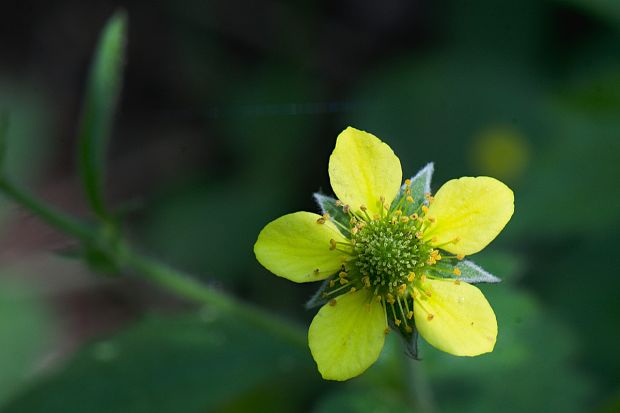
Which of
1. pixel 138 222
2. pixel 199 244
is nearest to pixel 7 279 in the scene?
pixel 138 222

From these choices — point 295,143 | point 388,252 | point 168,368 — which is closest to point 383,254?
point 388,252

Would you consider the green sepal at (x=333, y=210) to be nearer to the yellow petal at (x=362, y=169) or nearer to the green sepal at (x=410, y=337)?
the yellow petal at (x=362, y=169)

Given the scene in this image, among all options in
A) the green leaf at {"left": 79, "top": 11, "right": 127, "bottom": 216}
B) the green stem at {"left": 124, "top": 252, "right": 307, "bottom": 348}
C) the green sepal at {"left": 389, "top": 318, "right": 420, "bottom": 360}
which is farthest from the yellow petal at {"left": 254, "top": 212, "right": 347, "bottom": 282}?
the green leaf at {"left": 79, "top": 11, "right": 127, "bottom": 216}

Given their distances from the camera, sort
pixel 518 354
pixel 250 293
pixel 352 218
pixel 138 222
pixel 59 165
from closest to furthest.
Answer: pixel 352 218, pixel 518 354, pixel 250 293, pixel 138 222, pixel 59 165

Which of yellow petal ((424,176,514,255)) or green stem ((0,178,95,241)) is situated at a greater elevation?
yellow petal ((424,176,514,255))

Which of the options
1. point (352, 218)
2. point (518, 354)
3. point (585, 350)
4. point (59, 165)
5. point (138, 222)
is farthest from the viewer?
point (59, 165)

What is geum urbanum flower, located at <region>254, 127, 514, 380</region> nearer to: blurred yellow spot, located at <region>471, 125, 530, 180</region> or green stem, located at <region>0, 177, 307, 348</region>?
green stem, located at <region>0, 177, 307, 348</region>

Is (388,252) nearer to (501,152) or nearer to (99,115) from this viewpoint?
(99,115)

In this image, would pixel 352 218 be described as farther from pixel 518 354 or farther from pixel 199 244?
pixel 199 244
